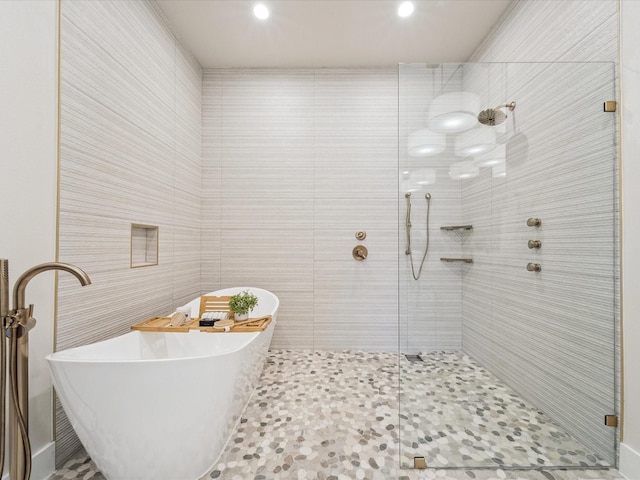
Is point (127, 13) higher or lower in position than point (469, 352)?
higher

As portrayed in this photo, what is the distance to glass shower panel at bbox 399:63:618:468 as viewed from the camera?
149 cm

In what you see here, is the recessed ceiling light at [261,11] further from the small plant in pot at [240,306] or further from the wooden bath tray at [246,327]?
the wooden bath tray at [246,327]

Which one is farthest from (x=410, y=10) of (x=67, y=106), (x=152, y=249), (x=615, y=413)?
(x=615, y=413)

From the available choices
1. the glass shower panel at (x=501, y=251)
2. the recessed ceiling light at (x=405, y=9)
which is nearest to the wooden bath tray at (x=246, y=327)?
the glass shower panel at (x=501, y=251)

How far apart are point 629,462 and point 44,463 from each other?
2716 mm

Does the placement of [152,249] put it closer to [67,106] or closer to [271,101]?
[67,106]

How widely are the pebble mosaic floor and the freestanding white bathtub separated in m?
0.26

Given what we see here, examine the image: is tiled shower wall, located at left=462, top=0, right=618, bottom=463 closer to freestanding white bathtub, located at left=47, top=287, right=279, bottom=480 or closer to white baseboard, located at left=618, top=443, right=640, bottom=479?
white baseboard, located at left=618, top=443, right=640, bottom=479

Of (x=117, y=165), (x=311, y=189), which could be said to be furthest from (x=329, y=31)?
(x=117, y=165)

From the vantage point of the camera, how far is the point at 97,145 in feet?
5.22

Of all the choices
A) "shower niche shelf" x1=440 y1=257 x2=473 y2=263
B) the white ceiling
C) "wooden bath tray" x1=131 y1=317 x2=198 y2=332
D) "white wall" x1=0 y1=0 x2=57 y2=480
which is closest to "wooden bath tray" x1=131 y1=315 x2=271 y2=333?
"wooden bath tray" x1=131 y1=317 x2=198 y2=332

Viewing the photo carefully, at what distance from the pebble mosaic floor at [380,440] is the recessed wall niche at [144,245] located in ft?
3.75

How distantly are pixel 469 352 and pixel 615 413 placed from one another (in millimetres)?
678

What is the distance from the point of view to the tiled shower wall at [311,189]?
286cm
